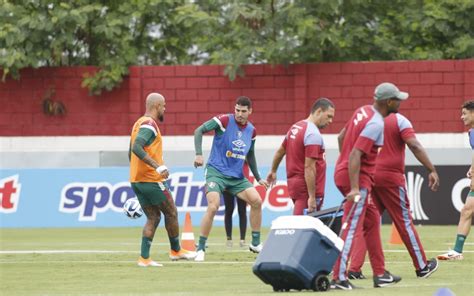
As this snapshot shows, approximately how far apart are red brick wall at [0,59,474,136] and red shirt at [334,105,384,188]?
17.4 m

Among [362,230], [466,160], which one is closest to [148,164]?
[362,230]

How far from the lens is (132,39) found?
1293 inches

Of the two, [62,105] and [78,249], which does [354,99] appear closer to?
[62,105]

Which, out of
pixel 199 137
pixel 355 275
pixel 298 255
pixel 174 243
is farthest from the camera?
pixel 199 137

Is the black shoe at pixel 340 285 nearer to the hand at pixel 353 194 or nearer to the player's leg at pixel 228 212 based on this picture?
the hand at pixel 353 194

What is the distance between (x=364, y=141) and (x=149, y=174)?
433cm

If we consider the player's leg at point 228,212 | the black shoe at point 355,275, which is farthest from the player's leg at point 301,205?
the player's leg at point 228,212

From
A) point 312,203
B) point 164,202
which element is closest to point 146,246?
point 164,202

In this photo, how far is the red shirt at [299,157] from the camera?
1520 cm

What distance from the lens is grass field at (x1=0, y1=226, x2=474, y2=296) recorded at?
1259cm

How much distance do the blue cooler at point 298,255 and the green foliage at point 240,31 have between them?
60.9 feet

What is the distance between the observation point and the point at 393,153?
13.5 m

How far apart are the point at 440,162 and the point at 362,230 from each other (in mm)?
16628

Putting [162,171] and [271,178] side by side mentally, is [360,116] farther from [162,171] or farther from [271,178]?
[271,178]
